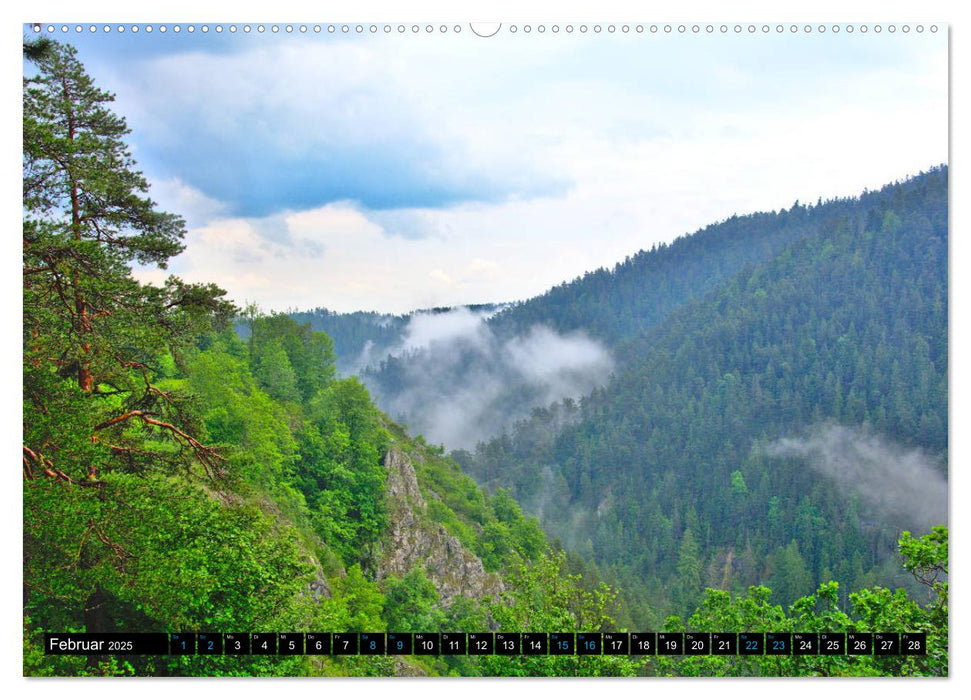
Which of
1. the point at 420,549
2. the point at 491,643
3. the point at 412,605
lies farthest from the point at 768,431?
the point at 491,643

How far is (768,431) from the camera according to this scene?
103 m

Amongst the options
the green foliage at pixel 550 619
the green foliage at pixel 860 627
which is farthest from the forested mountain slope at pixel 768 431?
the green foliage at pixel 550 619

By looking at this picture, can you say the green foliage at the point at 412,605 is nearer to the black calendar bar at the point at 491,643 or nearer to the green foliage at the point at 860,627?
the black calendar bar at the point at 491,643

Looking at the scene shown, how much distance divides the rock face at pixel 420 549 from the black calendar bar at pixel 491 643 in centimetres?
1839

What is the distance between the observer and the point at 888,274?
119 meters

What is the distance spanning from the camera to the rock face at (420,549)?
28.1 metres

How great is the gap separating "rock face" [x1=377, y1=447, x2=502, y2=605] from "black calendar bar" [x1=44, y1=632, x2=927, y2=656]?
18.4 m

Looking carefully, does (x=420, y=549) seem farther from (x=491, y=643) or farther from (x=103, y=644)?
(x=103, y=644)

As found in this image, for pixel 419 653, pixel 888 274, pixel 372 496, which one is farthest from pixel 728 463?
pixel 419 653

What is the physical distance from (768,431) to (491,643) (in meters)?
103

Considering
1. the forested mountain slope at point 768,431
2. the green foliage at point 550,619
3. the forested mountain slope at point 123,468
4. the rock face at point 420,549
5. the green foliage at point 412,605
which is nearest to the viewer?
the forested mountain slope at point 123,468

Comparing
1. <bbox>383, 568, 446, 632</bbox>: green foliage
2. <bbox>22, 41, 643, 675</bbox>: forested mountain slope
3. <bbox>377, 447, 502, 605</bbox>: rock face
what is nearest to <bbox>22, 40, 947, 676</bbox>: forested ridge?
<bbox>22, 41, 643, 675</bbox>: forested mountain slope

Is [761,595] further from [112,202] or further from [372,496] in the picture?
[372,496]

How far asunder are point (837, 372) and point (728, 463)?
2078 cm
